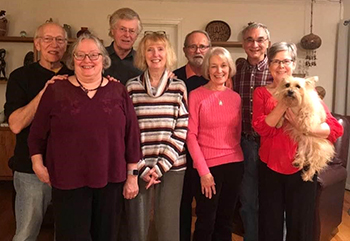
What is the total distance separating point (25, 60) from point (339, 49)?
447 centimetres

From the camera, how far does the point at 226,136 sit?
200 centimetres

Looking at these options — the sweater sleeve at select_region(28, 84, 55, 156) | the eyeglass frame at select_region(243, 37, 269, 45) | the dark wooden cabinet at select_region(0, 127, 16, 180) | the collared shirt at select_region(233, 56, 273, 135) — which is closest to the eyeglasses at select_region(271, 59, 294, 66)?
the collared shirt at select_region(233, 56, 273, 135)

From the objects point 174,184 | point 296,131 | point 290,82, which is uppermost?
point 290,82

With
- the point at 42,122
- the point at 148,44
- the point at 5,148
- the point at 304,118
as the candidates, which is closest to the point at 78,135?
→ the point at 42,122

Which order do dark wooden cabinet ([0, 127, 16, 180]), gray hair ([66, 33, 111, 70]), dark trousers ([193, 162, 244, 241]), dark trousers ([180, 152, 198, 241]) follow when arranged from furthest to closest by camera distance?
dark wooden cabinet ([0, 127, 16, 180])
dark trousers ([180, 152, 198, 241])
dark trousers ([193, 162, 244, 241])
gray hair ([66, 33, 111, 70])

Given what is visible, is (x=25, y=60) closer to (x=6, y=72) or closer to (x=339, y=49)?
(x=6, y=72)

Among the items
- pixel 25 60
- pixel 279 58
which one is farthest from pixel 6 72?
pixel 279 58

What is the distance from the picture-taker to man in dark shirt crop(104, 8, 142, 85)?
7.37 feet

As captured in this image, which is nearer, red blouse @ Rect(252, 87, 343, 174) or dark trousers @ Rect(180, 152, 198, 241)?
red blouse @ Rect(252, 87, 343, 174)

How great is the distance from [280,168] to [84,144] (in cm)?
107

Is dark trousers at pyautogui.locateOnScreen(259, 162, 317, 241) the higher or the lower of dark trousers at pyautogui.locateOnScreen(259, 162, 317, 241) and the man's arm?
the lower

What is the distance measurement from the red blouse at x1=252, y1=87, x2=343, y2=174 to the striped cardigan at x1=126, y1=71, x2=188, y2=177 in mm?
448

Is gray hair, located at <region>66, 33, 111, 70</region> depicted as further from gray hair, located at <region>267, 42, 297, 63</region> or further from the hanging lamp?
the hanging lamp

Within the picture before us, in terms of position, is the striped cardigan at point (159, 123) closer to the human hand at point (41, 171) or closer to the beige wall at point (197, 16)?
the human hand at point (41, 171)
